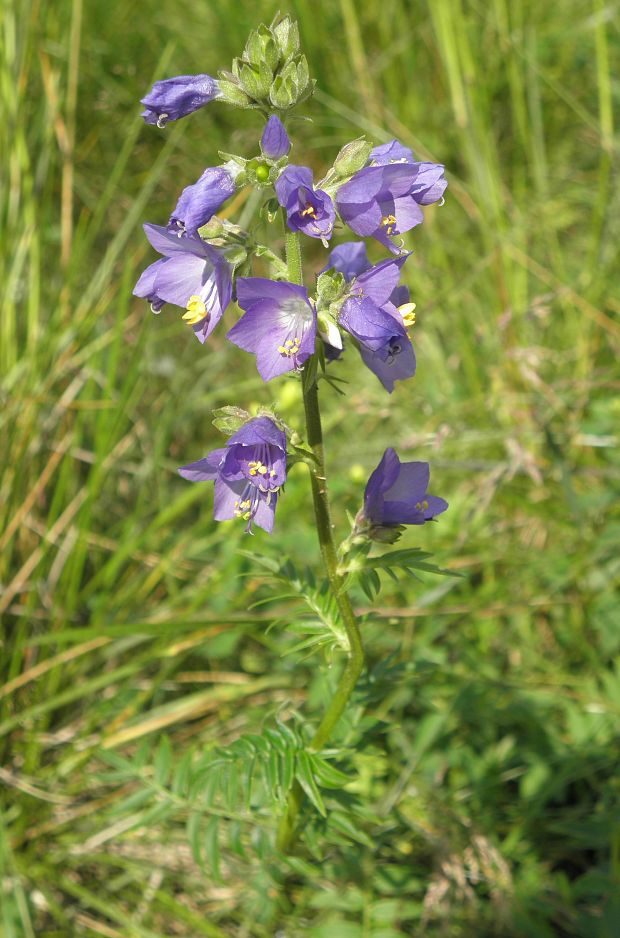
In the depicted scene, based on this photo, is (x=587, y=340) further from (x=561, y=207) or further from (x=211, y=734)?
(x=211, y=734)

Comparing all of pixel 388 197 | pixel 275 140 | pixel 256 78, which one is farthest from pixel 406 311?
pixel 256 78

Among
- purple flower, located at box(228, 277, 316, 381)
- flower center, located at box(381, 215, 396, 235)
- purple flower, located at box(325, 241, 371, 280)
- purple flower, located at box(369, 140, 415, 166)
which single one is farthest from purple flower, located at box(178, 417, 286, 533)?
purple flower, located at box(369, 140, 415, 166)

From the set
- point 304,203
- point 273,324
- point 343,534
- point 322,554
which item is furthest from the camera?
point 343,534

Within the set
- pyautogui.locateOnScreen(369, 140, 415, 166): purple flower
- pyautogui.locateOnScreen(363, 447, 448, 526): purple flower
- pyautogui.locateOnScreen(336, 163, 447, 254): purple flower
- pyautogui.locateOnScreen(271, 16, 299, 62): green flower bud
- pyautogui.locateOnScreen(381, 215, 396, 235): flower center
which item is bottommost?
pyautogui.locateOnScreen(363, 447, 448, 526): purple flower

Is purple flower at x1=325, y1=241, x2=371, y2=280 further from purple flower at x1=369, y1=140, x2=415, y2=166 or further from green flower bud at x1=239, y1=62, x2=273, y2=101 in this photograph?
green flower bud at x1=239, y1=62, x2=273, y2=101

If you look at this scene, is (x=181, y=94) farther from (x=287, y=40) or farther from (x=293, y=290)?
(x=293, y=290)

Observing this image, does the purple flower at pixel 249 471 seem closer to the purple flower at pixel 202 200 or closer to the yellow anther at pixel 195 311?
the yellow anther at pixel 195 311

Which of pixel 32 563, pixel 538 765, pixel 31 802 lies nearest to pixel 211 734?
pixel 31 802

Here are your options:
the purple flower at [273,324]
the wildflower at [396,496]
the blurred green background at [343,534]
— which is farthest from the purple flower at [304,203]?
the blurred green background at [343,534]
